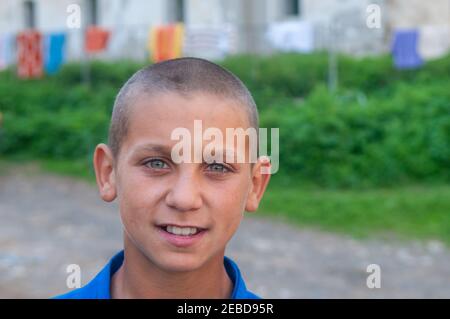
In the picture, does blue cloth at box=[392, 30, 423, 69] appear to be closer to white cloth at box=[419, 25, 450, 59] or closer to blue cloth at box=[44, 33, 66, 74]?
white cloth at box=[419, 25, 450, 59]

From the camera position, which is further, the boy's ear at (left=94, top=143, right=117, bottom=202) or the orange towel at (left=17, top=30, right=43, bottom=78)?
the orange towel at (left=17, top=30, right=43, bottom=78)

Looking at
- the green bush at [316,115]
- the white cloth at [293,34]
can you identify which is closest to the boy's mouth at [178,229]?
the green bush at [316,115]

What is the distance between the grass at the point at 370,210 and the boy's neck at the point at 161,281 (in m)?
5.32

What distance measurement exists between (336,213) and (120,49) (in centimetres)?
1103

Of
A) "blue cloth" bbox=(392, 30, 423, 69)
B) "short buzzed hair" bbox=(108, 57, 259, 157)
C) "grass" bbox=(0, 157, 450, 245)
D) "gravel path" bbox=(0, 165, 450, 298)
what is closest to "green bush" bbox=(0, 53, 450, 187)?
"blue cloth" bbox=(392, 30, 423, 69)

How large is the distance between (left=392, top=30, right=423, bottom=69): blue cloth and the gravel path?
440 cm

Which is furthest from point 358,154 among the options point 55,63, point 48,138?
point 55,63

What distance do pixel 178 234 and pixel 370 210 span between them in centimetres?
609

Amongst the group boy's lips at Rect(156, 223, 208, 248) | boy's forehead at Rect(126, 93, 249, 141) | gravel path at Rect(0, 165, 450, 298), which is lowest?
gravel path at Rect(0, 165, 450, 298)

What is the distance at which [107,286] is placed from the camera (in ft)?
4.35

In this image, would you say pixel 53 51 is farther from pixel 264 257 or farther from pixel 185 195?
pixel 185 195

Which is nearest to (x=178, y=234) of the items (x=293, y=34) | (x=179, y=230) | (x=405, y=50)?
(x=179, y=230)

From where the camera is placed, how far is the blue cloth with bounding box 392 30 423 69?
1018 centimetres
